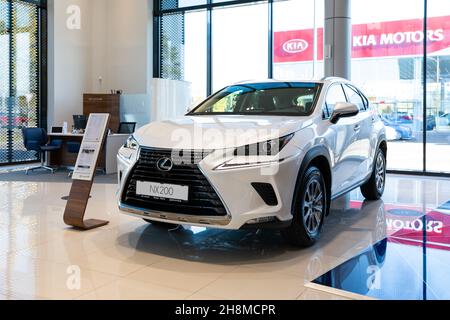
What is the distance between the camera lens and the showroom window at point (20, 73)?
921 cm

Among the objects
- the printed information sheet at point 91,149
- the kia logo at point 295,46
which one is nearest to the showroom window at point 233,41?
the kia logo at point 295,46

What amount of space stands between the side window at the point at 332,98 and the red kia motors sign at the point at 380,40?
15.4 ft

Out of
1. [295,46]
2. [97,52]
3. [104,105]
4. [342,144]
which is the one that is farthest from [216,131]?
[97,52]

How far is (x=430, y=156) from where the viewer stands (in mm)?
7941

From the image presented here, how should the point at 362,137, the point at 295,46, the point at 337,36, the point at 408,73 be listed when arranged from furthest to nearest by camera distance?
the point at 295,46
the point at 408,73
the point at 337,36
the point at 362,137

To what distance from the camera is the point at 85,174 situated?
3820 mm

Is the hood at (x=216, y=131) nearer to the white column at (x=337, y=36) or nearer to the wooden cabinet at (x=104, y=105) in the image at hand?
the white column at (x=337, y=36)

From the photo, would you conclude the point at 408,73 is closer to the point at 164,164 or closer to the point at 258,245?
the point at 258,245

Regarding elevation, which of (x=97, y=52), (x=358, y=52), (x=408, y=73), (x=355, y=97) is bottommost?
(x=355, y=97)

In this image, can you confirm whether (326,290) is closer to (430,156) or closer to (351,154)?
(351,154)

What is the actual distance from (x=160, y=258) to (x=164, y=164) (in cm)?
65

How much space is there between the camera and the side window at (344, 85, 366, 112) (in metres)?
4.34

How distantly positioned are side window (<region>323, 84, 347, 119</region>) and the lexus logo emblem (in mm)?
1353

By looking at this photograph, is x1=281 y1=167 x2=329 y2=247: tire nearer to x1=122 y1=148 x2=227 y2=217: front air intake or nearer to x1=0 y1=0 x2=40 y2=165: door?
x1=122 y1=148 x2=227 y2=217: front air intake
